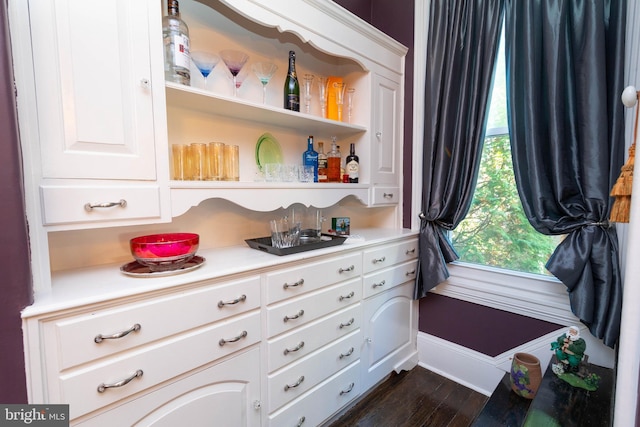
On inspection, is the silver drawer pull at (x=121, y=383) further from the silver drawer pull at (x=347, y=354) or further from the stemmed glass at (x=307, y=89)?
the stemmed glass at (x=307, y=89)

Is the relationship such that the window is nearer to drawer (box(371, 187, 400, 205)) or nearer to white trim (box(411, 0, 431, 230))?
white trim (box(411, 0, 431, 230))

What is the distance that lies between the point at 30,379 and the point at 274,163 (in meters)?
1.23

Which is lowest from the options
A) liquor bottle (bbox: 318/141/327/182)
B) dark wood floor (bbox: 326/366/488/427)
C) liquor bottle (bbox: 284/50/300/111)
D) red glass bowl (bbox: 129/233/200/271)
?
dark wood floor (bbox: 326/366/488/427)

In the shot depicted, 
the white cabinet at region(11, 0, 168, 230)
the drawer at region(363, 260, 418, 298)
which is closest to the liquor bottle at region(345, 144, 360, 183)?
the drawer at region(363, 260, 418, 298)

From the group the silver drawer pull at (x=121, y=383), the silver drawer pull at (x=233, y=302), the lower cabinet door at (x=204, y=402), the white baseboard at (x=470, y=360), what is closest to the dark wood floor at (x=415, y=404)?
the white baseboard at (x=470, y=360)

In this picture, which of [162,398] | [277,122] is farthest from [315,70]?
[162,398]

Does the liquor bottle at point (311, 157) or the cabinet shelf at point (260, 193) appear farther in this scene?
the liquor bottle at point (311, 157)

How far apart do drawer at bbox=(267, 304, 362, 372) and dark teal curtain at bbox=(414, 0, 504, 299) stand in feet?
2.19

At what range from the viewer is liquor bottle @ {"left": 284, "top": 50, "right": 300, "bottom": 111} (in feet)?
5.11

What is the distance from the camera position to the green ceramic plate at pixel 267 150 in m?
1.60

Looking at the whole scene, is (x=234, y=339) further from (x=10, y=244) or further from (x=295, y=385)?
(x=10, y=244)

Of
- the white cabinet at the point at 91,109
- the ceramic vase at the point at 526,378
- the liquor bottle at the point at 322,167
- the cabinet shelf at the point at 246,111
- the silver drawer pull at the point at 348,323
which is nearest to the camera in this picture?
the white cabinet at the point at 91,109

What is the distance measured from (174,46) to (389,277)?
1587mm

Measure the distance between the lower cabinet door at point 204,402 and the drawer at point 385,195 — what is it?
1.15m
